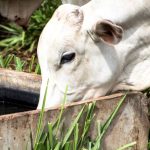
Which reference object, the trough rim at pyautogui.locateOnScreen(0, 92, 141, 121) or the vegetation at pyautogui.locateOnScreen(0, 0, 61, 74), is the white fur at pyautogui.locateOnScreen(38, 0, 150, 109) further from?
the vegetation at pyautogui.locateOnScreen(0, 0, 61, 74)

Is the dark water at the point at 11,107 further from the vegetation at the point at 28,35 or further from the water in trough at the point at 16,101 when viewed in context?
the vegetation at the point at 28,35

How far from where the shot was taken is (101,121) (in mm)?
4602

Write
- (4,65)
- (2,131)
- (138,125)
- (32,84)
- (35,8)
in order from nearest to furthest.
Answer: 1. (2,131)
2. (138,125)
3. (32,84)
4. (4,65)
5. (35,8)

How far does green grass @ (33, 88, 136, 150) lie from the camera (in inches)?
171

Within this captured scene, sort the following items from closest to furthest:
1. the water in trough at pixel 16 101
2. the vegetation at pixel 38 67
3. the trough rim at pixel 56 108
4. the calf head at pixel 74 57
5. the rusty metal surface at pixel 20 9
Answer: the trough rim at pixel 56 108 < the vegetation at pixel 38 67 < the calf head at pixel 74 57 < the water in trough at pixel 16 101 < the rusty metal surface at pixel 20 9

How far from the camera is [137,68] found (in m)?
5.04

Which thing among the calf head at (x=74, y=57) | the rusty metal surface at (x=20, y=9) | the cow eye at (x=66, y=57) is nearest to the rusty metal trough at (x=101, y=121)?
the calf head at (x=74, y=57)

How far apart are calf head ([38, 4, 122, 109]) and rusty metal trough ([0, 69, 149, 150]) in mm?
244

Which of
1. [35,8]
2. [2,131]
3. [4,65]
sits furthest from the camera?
[35,8]

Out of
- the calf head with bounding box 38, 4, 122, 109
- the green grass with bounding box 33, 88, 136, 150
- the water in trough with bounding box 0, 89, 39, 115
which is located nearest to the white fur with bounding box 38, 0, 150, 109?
the calf head with bounding box 38, 4, 122, 109

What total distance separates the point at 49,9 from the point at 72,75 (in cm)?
312

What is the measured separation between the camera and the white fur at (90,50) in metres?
4.75

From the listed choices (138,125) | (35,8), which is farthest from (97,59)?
(35,8)

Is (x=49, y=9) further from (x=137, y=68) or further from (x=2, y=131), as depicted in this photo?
(x=2, y=131)
